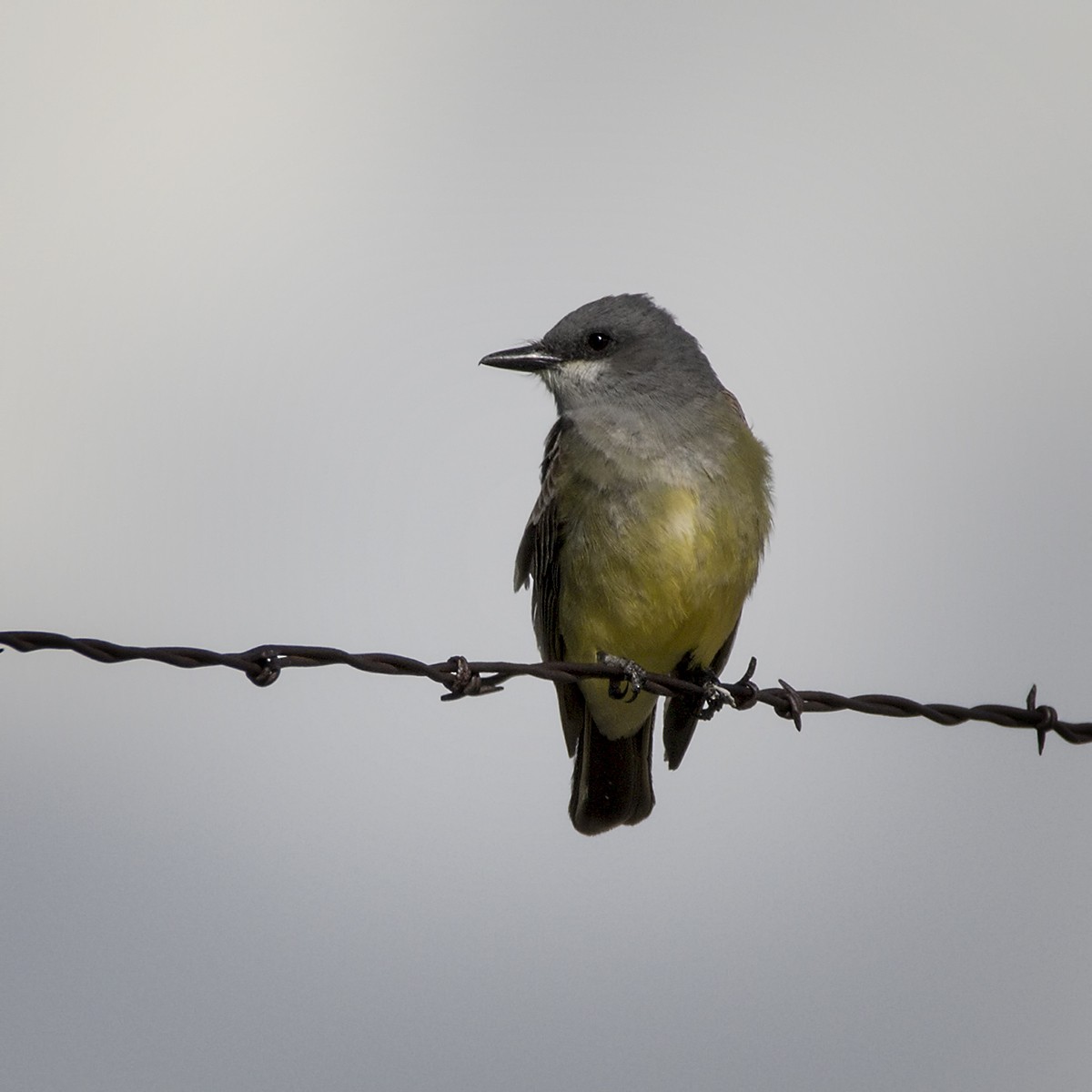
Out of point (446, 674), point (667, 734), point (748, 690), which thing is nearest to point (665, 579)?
point (748, 690)

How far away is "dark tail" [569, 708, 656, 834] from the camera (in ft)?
24.4

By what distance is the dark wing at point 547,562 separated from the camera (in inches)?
272

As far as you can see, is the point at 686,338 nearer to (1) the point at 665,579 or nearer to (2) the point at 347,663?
(1) the point at 665,579

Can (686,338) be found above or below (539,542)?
above

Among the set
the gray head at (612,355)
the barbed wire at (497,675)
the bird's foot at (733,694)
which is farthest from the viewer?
the gray head at (612,355)

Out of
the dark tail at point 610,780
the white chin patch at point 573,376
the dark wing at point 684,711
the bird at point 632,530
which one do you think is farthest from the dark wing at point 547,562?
the dark wing at point 684,711

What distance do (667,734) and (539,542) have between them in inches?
44.3

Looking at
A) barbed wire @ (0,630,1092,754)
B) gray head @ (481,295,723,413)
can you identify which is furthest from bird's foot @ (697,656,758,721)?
gray head @ (481,295,723,413)

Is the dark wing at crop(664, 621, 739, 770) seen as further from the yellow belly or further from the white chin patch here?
the white chin patch

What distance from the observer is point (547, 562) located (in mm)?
6938

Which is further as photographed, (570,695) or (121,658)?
(570,695)

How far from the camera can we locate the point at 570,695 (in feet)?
24.6

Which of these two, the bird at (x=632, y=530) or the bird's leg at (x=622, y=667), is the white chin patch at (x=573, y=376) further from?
the bird's leg at (x=622, y=667)

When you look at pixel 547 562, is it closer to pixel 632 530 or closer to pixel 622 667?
pixel 632 530
